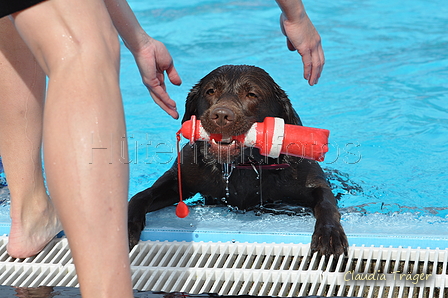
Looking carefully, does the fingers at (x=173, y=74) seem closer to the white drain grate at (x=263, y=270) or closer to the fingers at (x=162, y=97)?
the fingers at (x=162, y=97)

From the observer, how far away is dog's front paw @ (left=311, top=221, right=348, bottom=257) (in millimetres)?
2758

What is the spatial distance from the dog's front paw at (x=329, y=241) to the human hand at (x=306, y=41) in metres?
1.03

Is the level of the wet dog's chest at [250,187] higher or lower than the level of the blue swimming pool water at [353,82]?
higher

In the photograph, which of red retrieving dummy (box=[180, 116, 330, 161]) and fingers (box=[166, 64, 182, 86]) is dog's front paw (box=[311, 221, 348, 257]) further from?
fingers (box=[166, 64, 182, 86])

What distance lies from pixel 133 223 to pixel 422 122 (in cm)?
380

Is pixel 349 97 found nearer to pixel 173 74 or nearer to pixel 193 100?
pixel 193 100

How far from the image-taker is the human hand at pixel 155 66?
3072mm

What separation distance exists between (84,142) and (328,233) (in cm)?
157

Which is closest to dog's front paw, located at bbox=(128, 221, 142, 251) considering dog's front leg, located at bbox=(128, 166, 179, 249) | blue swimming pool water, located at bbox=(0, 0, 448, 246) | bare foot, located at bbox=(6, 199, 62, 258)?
dog's front leg, located at bbox=(128, 166, 179, 249)

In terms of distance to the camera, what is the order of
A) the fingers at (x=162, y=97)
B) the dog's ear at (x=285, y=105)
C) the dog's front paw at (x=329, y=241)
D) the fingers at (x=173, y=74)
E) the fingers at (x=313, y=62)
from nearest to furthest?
the dog's front paw at (x=329, y=241)
the fingers at (x=162, y=97)
the fingers at (x=173, y=74)
the fingers at (x=313, y=62)
the dog's ear at (x=285, y=105)

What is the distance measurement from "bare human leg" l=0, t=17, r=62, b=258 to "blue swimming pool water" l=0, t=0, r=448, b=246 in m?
0.64

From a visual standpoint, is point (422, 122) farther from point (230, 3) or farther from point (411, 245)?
point (230, 3)

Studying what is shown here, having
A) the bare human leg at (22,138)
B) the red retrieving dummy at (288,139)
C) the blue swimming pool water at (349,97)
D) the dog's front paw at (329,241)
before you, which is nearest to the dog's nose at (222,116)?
the red retrieving dummy at (288,139)

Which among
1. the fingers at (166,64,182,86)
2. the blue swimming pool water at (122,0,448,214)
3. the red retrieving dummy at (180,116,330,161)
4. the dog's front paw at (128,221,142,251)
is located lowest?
the blue swimming pool water at (122,0,448,214)
